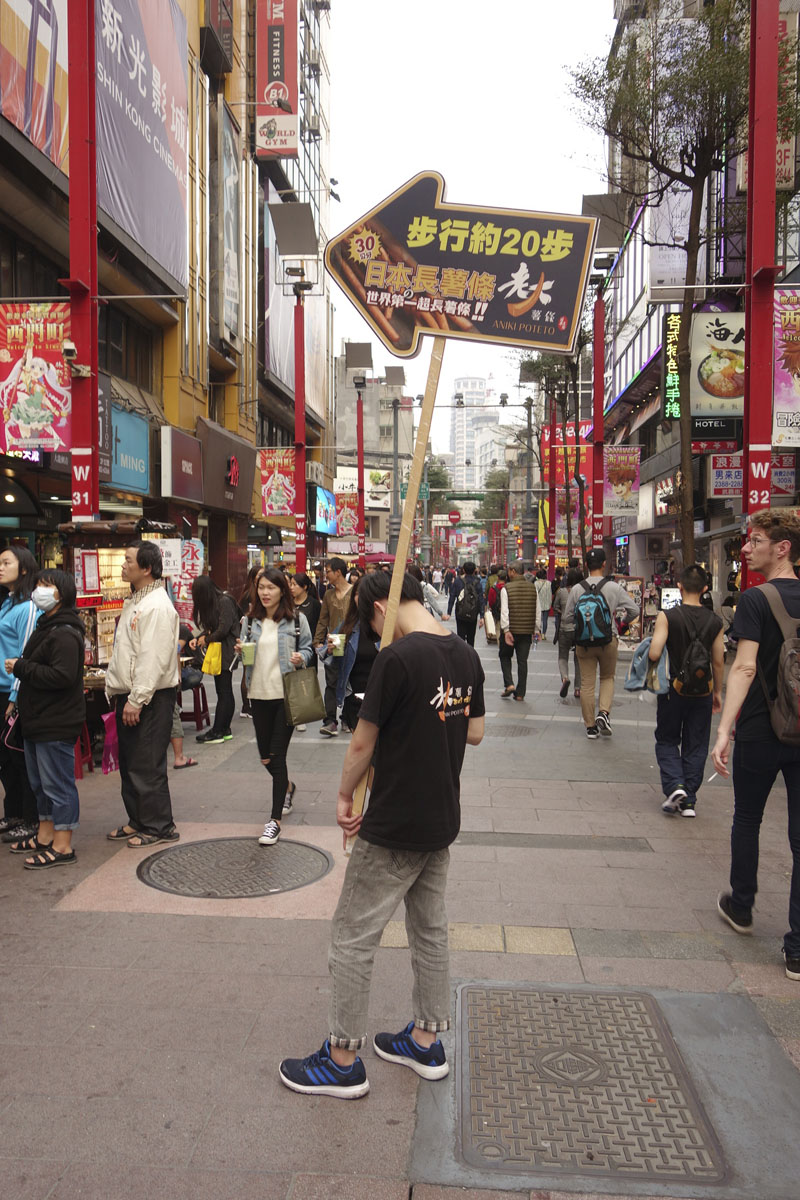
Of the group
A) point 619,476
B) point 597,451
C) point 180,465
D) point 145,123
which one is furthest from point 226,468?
point 619,476

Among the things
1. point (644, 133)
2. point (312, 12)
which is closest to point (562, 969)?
point (644, 133)

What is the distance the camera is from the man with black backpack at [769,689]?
163 inches

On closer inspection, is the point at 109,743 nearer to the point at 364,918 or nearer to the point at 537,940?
the point at 537,940

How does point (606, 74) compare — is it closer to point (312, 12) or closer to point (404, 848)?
point (404, 848)

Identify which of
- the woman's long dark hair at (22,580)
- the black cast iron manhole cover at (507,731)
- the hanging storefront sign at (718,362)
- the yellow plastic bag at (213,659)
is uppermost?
the hanging storefront sign at (718,362)

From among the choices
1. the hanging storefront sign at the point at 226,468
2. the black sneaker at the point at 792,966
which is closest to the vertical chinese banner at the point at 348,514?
the hanging storefront sign at the point at 226,468

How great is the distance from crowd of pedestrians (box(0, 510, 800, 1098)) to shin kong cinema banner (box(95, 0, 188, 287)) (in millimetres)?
10370

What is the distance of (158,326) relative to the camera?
20.4 m

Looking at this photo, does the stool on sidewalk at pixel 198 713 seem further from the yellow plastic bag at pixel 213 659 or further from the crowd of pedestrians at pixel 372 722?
the yellow plastic bag at pixel 213 659

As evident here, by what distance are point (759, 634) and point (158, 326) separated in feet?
61.5

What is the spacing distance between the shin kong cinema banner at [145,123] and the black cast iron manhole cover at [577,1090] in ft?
50.4

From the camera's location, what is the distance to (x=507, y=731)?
1057cm

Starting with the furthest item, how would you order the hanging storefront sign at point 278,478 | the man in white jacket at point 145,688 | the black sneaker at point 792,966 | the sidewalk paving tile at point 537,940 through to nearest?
the hanging storefront sign at point 278,478, the man in white jacket at point 145,688, the sidewalk paving tile at point 537,940, the black sneaker at point 792,966

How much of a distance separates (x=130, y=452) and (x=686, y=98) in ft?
36.6
